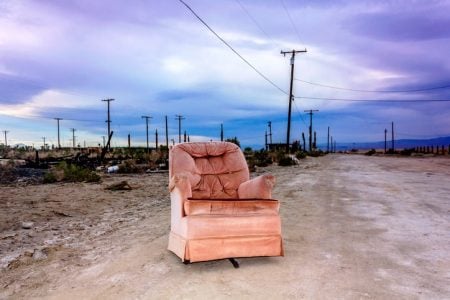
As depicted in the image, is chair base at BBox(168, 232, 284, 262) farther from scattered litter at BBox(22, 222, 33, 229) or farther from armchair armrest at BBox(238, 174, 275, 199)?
scattered litter at BBox(22, 222, 33, 229)

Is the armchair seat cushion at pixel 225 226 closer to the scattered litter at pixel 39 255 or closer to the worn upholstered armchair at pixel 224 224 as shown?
the worn upholstered armchair at pixel 224 224

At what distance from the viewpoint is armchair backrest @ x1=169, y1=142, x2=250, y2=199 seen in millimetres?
4996

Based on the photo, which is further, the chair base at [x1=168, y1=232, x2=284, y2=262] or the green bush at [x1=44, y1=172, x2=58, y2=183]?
the green bush at [x1=44, y1=172, x2=58, y2=183]

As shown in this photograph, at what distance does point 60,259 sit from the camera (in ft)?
14.7

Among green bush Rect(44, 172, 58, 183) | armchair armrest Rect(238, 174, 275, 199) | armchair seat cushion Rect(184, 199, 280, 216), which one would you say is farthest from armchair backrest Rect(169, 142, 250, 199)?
green bush Rect(44, 172, 58, 183)

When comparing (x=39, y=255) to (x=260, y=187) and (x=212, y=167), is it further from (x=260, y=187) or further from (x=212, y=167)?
(x=260, y=187)

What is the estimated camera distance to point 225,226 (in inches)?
155

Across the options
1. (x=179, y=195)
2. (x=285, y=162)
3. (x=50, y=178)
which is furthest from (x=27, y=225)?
(x=285, y=162)

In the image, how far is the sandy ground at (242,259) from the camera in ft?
11.1

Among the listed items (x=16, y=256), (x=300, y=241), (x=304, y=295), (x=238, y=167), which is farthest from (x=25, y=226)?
(x=304, y=295)

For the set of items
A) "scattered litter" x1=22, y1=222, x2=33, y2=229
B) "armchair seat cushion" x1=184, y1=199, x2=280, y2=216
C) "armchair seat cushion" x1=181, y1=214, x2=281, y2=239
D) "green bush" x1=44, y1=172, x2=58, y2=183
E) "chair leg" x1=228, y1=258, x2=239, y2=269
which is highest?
"armchair seat cushion" x1=184, y1=199, x2=280, y2=216

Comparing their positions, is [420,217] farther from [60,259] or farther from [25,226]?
[25,226]

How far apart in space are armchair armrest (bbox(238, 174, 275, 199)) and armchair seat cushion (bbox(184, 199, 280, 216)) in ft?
0.80

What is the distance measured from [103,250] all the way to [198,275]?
1521 mm
